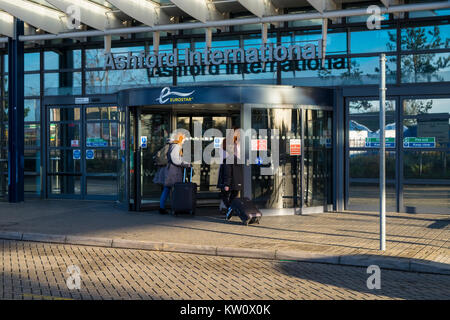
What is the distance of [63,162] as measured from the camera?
18.0m

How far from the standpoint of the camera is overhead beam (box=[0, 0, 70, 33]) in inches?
606

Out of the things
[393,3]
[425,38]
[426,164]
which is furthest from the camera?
[425,38]

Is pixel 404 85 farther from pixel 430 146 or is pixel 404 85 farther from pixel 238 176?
pixel 238 176

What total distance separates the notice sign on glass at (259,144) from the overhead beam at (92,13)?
5597 millimetres

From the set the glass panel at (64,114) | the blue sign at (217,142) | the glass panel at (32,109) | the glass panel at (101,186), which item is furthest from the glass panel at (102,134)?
the blue sign at (217,142)

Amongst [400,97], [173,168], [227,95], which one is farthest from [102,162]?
[400,97]

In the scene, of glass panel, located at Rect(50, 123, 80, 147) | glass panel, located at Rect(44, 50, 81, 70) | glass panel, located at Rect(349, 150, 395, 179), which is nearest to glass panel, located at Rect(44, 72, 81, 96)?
glass panel, located at Rect(44, 50, 81, 70)

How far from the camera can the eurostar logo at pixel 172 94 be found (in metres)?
14.1

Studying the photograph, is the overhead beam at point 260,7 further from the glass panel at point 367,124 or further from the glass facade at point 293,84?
the glass panel at point 367,124

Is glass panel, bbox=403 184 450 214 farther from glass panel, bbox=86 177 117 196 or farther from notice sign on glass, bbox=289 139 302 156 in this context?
glass panel, bbox=86 177 117 196

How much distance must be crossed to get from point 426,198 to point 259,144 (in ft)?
13.7

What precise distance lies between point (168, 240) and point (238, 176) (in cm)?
341

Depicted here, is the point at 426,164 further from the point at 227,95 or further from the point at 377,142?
the point at 227,95

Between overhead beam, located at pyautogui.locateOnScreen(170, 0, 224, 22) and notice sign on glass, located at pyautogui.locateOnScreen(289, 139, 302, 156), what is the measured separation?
381 cm
